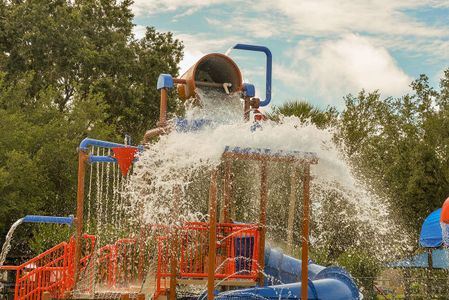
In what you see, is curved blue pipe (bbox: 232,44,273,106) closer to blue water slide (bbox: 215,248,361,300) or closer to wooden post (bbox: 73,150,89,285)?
blue water slide (bbox: 215,248,361,300)

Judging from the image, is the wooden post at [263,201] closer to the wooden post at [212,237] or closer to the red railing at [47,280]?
the wooden post at [212,237]

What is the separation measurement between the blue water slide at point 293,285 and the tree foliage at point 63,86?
12.6 metres

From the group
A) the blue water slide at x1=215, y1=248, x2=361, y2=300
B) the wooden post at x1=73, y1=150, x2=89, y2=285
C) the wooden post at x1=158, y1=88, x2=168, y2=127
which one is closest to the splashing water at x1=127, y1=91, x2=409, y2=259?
the wooden post at x1=158, y1=88, x2=168, y2=127

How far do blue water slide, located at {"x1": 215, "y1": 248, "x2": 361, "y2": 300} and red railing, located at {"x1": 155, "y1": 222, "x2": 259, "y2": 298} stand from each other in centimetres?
51

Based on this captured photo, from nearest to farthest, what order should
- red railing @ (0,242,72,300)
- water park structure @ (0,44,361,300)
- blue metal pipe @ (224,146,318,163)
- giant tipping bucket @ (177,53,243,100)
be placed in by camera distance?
1. blue metal pipe @ (224,146,318,163)
2. water park structure @ (0,44,361,300)
3. giant tipping bucket @ (177,53,243,100)
4. red railing @ (0,242,72,300)

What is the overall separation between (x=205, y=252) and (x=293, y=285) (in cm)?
142

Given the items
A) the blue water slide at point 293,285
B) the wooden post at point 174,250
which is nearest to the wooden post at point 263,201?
the blue water slide at point 293,285

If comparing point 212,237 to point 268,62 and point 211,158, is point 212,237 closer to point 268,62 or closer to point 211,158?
point 211,158

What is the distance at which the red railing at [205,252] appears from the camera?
1001cm

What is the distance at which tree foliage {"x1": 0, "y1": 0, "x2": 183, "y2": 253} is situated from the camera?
24656 millimetres

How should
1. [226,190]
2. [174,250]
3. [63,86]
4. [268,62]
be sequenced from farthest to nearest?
1. [63,86]
2. [268,62]
3. [226,190]
4. [174,250]

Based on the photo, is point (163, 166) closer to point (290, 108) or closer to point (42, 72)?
point (290, 108)

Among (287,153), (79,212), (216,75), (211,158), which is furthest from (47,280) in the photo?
(287,153)

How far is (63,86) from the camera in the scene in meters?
33.6
